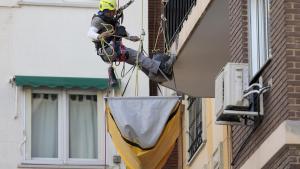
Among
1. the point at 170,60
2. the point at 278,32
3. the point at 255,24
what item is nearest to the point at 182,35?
the point at 170,60

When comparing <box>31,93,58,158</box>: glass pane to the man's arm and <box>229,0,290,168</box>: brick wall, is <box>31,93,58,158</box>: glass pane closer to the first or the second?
the man's arm

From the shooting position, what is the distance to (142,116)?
70.2 ft

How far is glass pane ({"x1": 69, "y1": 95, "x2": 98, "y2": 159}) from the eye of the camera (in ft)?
105

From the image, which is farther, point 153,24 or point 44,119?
point 153,24

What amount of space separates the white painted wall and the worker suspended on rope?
8252 millimetres

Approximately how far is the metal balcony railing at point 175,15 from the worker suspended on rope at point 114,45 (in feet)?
2.66

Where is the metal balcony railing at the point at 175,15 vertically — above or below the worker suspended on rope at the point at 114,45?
above

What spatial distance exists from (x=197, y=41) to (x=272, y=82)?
16.6ft

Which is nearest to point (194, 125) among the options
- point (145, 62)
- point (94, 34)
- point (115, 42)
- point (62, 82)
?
point (62, 82)

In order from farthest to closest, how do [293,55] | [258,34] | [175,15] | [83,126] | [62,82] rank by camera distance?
1. [83,126]
2. [62,82]
3. [175,15]
4. [258,34]
5. [293,55]

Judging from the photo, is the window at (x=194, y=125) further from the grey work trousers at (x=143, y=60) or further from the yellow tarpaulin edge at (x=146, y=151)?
the yellow tarpaulin edge at (x=146, y=151)

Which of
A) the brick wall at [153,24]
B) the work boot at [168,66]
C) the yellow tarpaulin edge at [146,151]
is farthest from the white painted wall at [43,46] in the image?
the yellow tarpaulin edge at [146,151]

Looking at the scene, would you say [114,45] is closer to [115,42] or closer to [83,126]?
[115,42]

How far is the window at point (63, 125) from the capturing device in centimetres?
3181
